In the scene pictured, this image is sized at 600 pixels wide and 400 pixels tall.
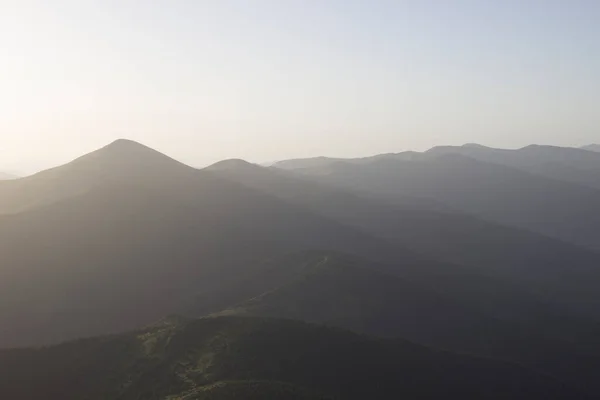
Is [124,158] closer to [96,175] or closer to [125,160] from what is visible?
[125,160]

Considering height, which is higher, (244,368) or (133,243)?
(133,243)

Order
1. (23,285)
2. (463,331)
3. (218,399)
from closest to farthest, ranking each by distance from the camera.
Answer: (218,399), (463,331), (23,285)

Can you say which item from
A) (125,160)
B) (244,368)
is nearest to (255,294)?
(244,368)

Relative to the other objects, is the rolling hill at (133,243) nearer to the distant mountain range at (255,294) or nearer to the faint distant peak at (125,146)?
the distant mountain range at (255,294)

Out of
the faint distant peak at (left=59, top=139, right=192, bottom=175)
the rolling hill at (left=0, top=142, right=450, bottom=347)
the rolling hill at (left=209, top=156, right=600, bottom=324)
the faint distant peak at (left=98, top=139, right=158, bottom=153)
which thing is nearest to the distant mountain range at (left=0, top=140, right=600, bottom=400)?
the rolling hill at (left=0, top=142, right=450, bottom=347)

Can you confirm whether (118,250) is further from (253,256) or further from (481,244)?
(481,244)

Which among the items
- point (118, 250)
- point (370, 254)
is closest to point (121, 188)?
point (118, 250)

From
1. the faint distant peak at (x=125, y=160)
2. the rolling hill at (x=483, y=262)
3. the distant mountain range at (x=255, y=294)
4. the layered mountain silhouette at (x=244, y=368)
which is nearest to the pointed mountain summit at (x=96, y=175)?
the faint distant peak at (x=125, y=160)
